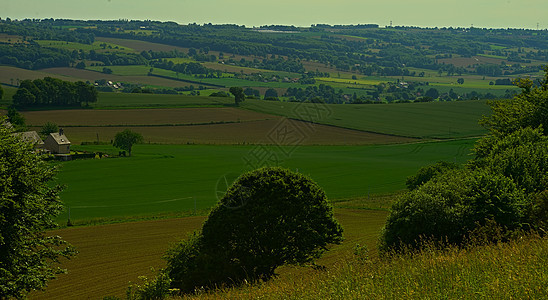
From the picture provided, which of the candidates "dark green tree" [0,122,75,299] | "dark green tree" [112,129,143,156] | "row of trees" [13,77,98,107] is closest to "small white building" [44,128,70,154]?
"dark green tree" [112,129,143,156]

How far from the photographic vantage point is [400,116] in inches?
4808

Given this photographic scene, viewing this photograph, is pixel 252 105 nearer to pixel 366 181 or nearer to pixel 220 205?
pixel 366 181

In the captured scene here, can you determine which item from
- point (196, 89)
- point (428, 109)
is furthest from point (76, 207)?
point (196, 89)

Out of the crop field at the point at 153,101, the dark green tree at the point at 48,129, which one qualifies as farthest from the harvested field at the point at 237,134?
the crop field at the point at 153,101

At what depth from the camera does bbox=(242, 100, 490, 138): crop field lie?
105m

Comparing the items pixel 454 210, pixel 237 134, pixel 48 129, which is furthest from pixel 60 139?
pixel 454 210

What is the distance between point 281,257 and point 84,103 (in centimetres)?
10527

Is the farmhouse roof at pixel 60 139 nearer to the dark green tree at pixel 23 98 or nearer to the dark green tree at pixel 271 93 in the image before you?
the dark green tree at pixel 23 98

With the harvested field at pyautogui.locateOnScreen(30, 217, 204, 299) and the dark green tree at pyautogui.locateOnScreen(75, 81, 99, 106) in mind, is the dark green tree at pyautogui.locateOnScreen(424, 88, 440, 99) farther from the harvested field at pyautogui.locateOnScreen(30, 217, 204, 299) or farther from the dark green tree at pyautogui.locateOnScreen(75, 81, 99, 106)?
the harvested field at pyautogui.locateOnScreen(30, 217, 204, 299)

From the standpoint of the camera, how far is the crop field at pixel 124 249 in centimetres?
2614

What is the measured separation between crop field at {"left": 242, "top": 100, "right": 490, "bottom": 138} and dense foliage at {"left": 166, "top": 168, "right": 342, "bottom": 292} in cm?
8019

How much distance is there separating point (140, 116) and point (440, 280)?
4034 inches

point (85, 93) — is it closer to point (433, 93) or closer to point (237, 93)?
point (237, 93)

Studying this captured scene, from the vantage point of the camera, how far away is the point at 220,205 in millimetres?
23438
